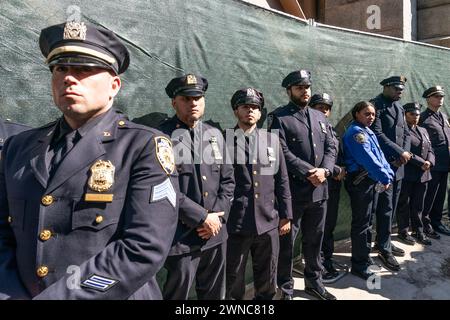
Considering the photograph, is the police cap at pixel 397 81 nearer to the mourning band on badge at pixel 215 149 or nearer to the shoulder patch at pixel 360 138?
the shoulder patch at pixel 360 138

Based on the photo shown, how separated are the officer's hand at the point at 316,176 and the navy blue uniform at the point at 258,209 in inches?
10.3

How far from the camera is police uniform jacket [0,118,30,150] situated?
72.4 inches

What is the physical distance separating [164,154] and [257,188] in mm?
1487

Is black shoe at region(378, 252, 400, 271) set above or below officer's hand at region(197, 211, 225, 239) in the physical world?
below

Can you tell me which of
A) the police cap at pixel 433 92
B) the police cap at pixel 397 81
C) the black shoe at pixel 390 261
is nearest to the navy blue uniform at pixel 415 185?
the police cap at pixel 433 92

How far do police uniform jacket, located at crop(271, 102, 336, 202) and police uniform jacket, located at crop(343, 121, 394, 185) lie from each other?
46 cm

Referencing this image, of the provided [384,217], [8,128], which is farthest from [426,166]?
[8,128]

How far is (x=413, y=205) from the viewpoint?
4.81m

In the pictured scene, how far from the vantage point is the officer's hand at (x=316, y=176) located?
3037 mm

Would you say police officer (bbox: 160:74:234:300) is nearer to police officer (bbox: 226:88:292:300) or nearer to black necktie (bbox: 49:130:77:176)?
police officer (bbox: 226:88:292:300)

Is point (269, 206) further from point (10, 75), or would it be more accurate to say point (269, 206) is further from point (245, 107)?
point (10, 75)

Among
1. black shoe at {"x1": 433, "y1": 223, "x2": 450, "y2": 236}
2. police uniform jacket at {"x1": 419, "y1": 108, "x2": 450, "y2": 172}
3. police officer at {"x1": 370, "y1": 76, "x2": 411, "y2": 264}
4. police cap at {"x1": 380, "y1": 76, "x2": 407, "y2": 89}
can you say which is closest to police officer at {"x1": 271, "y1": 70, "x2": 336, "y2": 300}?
police officer at {"x1": 370, "y1": 76, "x2": 411, "y2": 264}

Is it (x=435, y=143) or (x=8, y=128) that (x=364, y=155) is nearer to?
(x=435, y=143)

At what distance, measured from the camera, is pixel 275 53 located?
3.48 m
